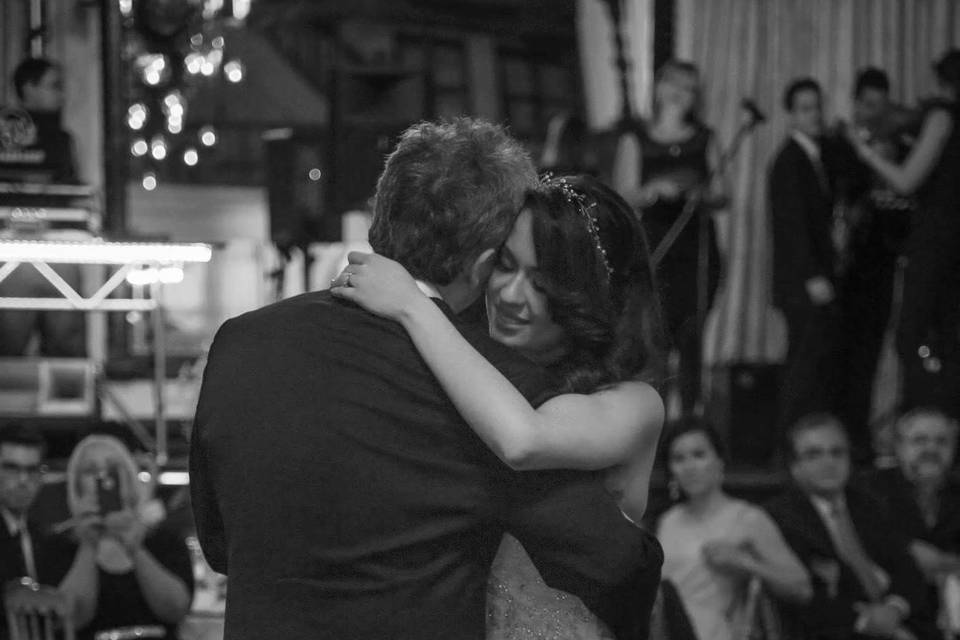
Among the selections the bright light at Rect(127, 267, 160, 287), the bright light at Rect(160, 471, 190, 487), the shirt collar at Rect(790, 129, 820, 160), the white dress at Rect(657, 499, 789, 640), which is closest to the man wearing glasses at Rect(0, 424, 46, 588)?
the bright light at Rect(127, 267, 160, 287)

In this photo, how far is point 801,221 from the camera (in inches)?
245

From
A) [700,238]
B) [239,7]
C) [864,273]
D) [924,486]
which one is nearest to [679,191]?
[700,238]

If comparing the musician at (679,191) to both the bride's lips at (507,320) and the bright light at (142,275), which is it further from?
the bride's lips at (507,320)

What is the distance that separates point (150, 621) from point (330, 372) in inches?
Result: 114

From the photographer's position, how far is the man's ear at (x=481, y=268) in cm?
198

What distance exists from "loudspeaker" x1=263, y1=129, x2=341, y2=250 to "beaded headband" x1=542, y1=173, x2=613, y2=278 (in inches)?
207

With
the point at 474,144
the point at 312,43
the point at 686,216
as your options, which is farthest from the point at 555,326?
the point at 312,43

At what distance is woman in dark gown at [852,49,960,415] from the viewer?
238 inches

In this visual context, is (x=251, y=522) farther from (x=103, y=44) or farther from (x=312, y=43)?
(x=312, y=43)

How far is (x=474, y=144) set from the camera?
1953 millimetres

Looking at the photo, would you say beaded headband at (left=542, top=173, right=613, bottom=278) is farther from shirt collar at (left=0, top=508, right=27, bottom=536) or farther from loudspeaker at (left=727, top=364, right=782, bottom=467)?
loudspeaker at (left=727, top=364, right=782, bottom=467)

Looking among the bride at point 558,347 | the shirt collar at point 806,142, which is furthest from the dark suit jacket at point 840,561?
the bride at point 558,347

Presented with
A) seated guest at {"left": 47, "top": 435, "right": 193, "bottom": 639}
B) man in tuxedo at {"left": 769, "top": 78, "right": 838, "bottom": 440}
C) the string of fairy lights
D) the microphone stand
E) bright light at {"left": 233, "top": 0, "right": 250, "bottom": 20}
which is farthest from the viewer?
bright light at {"left": 233, "top": 0, "right": 250, "bottom": 20}

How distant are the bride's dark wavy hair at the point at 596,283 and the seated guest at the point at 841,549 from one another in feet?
8.91
